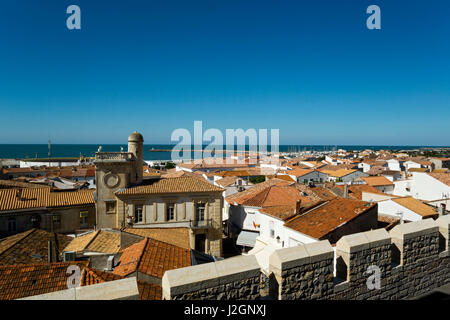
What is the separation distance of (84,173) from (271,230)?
156 feet

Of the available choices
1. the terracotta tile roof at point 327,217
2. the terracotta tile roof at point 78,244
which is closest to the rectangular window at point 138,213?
the terracotta tile roof at point 78,244

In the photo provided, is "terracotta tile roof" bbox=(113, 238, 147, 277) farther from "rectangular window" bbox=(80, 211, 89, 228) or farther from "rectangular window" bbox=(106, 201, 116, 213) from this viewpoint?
"rectangular window" bbox=(80, 211, 89, 228)

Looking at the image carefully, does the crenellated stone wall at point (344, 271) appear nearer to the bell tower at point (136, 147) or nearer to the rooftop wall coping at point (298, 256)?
the rooftop wall coping at point (298, 256)

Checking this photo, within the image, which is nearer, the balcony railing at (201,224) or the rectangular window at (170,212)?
the rectangular window at (170,212)

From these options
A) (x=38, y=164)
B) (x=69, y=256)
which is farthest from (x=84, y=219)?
(x=38, y=164)

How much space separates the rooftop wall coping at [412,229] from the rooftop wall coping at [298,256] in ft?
7.07

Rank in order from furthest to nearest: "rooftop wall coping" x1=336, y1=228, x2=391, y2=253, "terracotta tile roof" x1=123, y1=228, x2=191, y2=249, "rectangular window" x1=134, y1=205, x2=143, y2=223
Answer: "rectangular window" x1=134, y1=205, x2=143, y2=223 < "terracotta tile roof" x1=123, y1=228, x2=191, y2=249 < "rooftop wall coping" x1=336, y1=228, x2=391, y2=253

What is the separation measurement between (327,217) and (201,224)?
40.0 ft

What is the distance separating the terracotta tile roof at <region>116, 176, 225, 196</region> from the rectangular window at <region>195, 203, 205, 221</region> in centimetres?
143

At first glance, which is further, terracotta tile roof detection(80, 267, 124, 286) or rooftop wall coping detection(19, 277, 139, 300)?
terracotta tile roof detection(80, 267, 124, 286)

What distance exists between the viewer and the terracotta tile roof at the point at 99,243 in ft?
53.1

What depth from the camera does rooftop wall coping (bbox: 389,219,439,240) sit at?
633cm

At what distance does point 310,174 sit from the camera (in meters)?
59.2

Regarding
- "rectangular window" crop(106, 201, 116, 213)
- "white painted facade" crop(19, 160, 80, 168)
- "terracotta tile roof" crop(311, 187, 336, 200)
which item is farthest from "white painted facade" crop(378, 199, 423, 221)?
"white painted facade" crop(19, 160, 80, 168)
